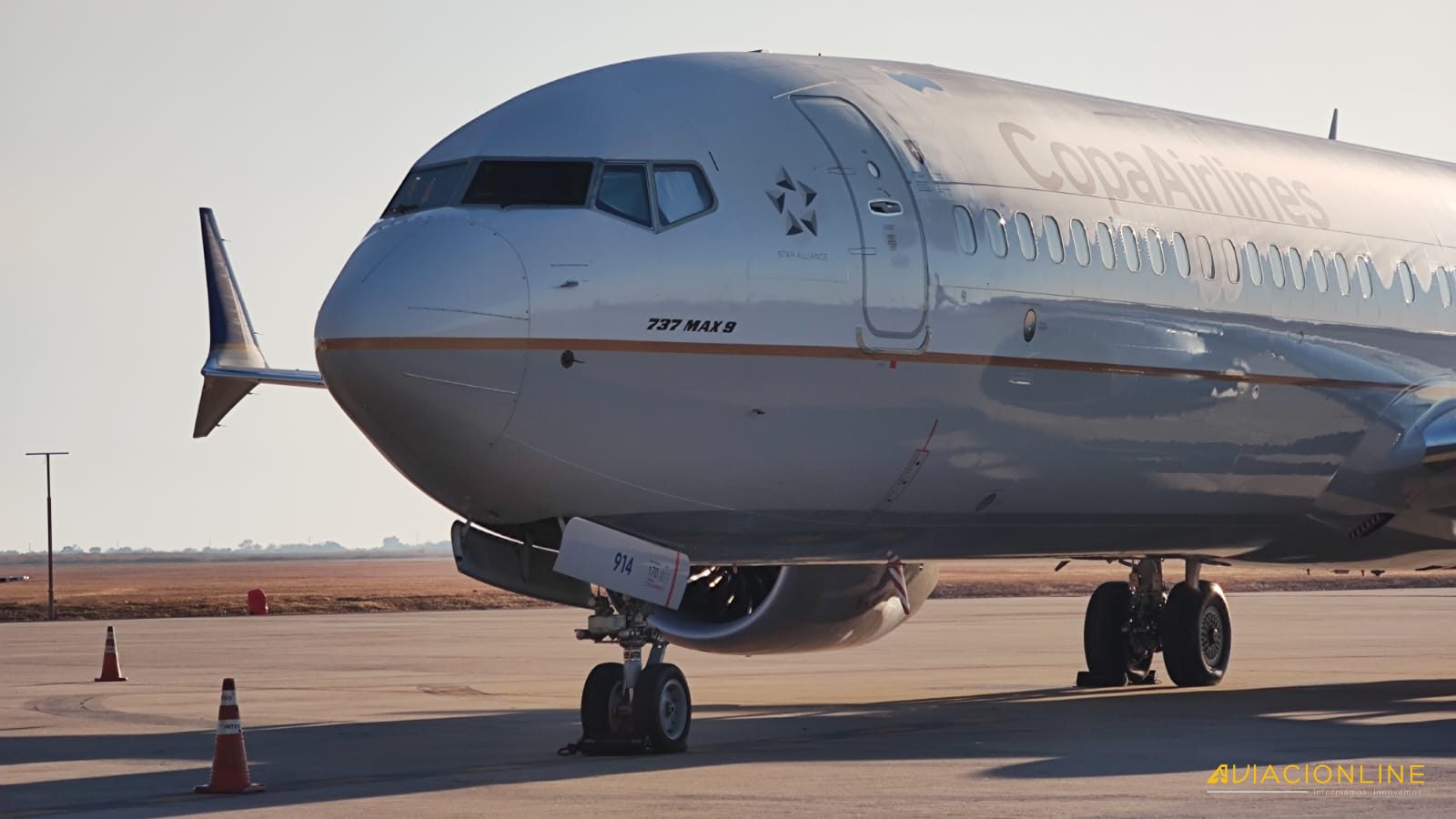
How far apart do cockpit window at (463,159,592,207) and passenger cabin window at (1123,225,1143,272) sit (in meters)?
4.88

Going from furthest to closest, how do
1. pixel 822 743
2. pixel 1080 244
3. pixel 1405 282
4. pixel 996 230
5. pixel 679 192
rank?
pixel 1405 282 → pixel 1080 244 → pixel 996 230 → pixel 822 743 → pixel 679 192

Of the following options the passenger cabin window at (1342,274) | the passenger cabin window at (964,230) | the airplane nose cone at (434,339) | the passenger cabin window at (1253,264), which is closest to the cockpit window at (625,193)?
the airplane nose cone at (434,339)

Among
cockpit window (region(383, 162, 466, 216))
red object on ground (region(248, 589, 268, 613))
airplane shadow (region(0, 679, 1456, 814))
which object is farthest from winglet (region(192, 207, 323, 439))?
red object on ground (region(248, 589, 268, 613))

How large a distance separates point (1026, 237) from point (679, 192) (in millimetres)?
3146

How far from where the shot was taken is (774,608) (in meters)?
18.1

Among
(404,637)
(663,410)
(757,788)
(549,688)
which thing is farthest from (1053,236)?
(404,637)

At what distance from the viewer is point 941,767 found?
45.2ft

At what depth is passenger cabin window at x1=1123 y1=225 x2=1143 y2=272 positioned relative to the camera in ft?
56.7

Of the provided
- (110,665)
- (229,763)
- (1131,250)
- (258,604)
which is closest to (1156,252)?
(1131,250)

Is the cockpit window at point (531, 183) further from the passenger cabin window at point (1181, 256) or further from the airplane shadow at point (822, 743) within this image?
the passenger cabin window at point (1181, 256)

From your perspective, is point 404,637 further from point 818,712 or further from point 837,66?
point 837,66

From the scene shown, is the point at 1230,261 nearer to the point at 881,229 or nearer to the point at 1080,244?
the point at 1080,244

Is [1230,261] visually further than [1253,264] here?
No

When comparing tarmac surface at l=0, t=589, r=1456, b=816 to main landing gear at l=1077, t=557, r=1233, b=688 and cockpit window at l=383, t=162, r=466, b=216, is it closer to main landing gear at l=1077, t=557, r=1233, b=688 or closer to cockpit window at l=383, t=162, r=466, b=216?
main landing gear at l=1077, t=557, r=1233, b=688
